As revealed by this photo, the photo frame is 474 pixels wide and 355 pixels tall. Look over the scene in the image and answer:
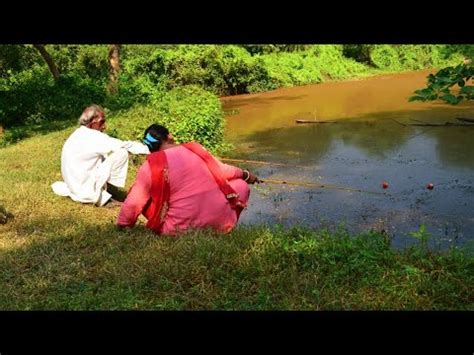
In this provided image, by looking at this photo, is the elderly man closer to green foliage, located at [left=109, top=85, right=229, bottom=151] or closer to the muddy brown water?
the muddy brown water

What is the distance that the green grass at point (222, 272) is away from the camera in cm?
308

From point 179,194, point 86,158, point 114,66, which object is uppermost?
point 179,194

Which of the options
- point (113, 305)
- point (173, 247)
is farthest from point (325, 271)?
point (113, 305)

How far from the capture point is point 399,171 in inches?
383

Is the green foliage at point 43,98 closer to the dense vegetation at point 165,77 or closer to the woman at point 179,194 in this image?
the dense vegetation at point 165,77

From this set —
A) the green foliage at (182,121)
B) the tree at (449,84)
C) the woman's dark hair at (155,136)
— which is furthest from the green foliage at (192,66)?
the tree at (449,84)

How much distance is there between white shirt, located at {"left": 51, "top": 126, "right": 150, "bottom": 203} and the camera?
5.77m

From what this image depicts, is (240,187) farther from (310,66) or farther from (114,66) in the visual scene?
(310,66)

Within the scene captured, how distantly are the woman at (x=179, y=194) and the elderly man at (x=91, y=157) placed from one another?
1.38 m

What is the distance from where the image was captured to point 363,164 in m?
10.4

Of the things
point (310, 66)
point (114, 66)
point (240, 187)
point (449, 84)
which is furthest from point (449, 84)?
point (310, 66)

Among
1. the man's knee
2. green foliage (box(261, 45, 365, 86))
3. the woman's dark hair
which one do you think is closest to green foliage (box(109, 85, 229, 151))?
→ the woman's dark hair

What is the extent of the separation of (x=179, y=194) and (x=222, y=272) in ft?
3.80

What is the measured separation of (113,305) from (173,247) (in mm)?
905
